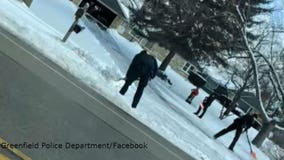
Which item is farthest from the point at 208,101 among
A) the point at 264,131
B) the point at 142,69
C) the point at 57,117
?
the point at 57,117

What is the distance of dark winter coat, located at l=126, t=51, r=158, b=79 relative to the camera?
15.9 meters

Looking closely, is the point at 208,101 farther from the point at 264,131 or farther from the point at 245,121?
the point at 245,121

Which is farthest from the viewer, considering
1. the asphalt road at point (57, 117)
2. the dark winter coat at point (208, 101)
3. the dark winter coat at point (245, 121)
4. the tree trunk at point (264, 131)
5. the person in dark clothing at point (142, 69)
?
the dark winter coat at point (208, 101)

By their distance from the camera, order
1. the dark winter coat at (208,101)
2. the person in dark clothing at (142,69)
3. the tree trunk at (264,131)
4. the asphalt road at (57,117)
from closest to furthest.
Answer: the asphalt road at (57,117)
the person in dark clothing at (142,69)
the tree trunk at (264,131)
the dark winter coat at (208,101)

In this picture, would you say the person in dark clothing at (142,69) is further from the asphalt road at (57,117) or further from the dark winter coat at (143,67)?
the asphalt road at (57,117)

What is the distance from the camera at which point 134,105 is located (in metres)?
15.8

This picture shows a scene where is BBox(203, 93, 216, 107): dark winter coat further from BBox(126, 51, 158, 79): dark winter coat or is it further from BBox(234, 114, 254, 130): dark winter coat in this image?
BBox(126, 51, 158, 79): dark winter coat

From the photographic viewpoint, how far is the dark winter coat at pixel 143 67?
1591 cm

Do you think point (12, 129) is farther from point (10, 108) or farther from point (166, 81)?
point (166, 81)

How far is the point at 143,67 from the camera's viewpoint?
52.1 ft

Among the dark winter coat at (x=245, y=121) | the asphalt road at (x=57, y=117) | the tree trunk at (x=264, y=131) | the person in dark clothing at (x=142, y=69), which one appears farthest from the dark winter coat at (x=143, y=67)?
the tree trunk at (x=264, y=131)

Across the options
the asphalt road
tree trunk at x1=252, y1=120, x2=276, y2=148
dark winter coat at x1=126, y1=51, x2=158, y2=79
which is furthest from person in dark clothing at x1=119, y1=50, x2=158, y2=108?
tree trunk at x1=252, y1=120, x2=276, y2=148

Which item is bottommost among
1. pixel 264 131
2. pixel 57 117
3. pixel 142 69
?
pixel 57 117

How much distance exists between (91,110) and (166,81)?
88.4ft
